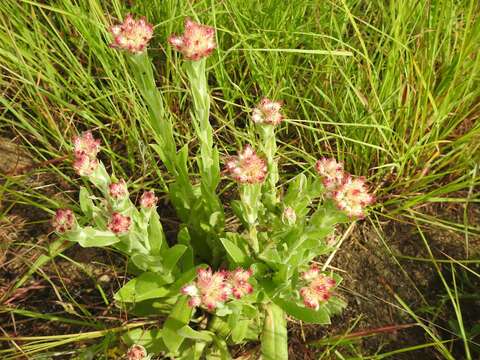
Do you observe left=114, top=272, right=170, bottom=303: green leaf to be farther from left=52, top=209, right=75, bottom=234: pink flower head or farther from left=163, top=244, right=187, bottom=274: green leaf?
left=52, top=209, right=75, bottom=234: pink flower head

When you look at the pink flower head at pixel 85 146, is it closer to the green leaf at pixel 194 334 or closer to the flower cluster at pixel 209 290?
the flower cluster at pixel 209 290

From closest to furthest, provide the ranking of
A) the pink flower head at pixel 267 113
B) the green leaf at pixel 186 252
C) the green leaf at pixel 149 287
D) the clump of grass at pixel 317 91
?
the pink flower head at pixel 267 113 < the green leaf at pixel 149 287 < the green leaf at pixel 186 252 < the clump of grass at pixel 317 91

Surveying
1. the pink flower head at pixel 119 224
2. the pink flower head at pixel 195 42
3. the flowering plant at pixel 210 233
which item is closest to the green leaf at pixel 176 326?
the flowering plant at pixel 210 233

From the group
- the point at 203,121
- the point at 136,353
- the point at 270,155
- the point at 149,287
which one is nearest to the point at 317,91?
the point at 270,155

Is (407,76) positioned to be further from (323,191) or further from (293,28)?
(323,191)

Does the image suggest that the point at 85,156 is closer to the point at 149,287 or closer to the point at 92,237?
the point at 92,237

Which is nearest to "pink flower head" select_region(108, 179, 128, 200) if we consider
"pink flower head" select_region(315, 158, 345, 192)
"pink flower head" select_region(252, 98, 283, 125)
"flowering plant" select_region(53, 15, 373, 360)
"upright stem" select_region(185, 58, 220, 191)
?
"flowering plant" select_region(53, 15, 373, 360)

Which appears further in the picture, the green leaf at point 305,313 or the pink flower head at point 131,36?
the green leaf at point 305,313
